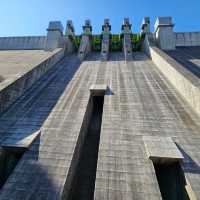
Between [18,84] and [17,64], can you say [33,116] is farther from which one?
[17,64]

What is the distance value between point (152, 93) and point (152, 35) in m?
12.5

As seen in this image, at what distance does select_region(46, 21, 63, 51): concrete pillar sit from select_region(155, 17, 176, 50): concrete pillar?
1024 centimetres

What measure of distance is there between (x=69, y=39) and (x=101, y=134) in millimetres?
16146

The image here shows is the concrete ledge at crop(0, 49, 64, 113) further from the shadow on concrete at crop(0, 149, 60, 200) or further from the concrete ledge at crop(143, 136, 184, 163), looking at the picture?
the concrete ledge at crop(143, 136, 184, 163)

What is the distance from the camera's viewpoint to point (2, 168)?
553cm

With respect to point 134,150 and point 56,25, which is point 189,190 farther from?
point 56,25

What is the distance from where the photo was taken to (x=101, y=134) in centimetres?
639

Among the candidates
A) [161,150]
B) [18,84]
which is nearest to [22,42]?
[18,84]

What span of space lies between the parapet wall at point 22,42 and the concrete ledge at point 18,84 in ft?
33.7

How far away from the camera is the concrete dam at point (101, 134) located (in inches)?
182

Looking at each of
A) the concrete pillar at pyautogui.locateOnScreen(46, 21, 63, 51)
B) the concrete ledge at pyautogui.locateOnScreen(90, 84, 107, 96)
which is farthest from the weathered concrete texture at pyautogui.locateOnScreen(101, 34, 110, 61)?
the concrete ledge at pyautogui.locateOnScreen(90, 84, 107, 96)

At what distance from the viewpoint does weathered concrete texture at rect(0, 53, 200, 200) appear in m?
4.52

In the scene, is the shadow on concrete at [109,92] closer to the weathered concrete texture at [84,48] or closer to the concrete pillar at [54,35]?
the weathered concrete texture at [84,48]

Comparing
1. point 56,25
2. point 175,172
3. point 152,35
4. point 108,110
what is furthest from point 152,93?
point 56,25
